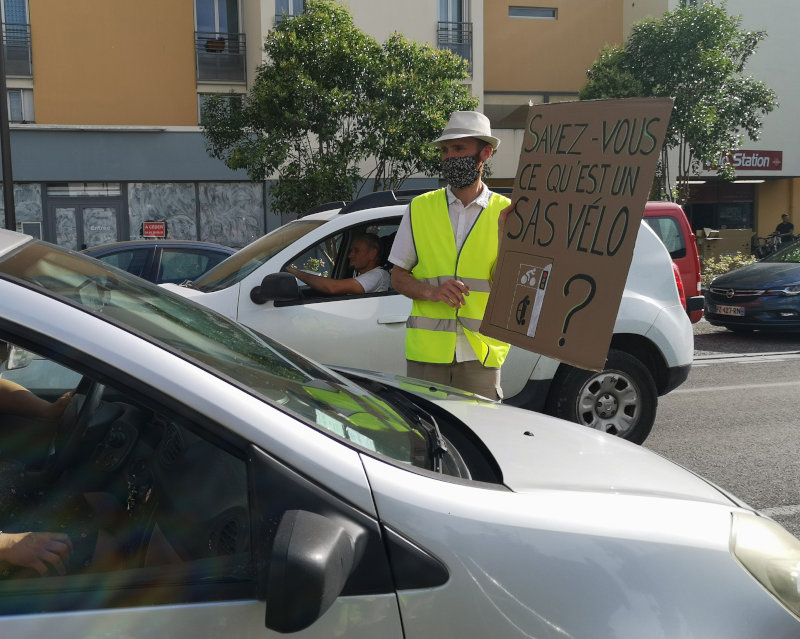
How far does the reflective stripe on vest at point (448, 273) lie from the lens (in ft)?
12.5

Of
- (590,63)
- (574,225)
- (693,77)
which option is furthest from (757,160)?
(574,225)

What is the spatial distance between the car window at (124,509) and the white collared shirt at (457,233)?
1875 millimetres

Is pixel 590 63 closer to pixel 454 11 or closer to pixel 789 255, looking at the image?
pixel 454 11

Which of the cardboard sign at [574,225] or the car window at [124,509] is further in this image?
the cardboard sign at [574,225]

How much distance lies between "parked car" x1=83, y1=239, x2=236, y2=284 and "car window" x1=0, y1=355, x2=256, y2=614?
7571 millimetres

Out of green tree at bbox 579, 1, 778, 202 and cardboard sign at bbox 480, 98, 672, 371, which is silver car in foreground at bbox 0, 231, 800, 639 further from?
green tree at bbox 579, 1, 778, 202

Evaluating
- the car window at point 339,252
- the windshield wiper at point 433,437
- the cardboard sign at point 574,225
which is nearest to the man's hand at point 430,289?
the cardboard sign at point 574,225

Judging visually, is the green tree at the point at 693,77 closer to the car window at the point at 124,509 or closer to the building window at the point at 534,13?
the building window at the point at 534,13

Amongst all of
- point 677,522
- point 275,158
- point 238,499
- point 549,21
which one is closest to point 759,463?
point 677,522

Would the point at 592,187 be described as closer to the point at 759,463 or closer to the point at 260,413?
the point at 260,413

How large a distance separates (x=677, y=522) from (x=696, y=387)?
22.9 feet

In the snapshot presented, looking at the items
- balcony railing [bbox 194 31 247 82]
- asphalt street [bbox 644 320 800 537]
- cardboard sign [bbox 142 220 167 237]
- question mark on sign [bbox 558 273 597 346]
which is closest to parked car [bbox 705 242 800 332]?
asphalt street [bbox 644 320 800 537]

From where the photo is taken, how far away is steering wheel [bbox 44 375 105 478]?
7.14 ft

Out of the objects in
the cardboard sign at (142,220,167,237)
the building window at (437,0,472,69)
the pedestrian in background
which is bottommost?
the pedestrian in background
